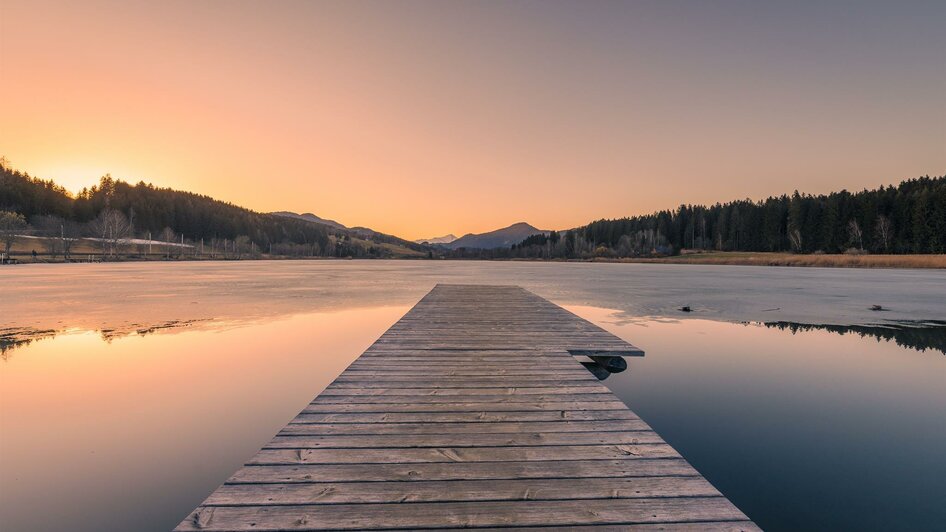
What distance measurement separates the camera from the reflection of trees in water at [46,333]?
9898 millimetres

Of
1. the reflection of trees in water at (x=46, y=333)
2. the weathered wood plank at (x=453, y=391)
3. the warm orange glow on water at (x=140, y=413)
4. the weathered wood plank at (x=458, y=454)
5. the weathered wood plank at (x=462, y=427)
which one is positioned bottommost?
the warm orange glow on water at (x=140, y=413)

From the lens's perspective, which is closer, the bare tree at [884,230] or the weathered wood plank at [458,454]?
the weathered wood plank at [458,454]

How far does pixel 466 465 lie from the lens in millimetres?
3201

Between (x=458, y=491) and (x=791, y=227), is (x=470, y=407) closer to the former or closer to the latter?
(x=458, y=491)

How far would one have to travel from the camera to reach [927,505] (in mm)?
4176

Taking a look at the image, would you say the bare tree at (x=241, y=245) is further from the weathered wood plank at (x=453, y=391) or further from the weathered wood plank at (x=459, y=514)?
the weathered wood plank at (x=459, y=514)

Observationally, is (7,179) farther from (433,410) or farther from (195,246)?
(433,410)

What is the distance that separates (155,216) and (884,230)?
188 meters

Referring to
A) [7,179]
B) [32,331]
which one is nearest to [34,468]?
[32,331]

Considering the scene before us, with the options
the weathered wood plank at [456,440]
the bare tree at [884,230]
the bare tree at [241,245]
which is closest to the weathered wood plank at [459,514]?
the weathered wood plank at [456,440]

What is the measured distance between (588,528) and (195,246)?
532 ft

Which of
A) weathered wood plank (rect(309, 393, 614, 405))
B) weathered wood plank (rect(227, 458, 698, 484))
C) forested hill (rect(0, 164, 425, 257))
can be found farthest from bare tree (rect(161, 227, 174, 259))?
weathered wood plank (rect(227, 458, 698, 484))

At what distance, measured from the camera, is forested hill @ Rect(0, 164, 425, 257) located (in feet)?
343

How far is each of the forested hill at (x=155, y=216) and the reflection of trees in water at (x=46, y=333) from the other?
114 meters
